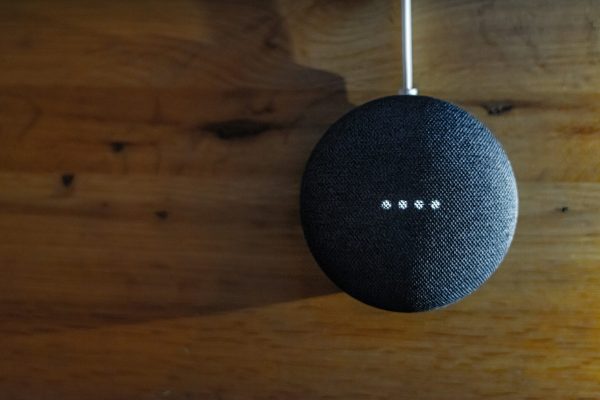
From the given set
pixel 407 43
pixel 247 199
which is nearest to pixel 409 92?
pixel 407 43

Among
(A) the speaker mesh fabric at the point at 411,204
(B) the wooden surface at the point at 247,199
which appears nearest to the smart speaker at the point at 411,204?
(A) the speaker mesh fabric at the point at 411,204

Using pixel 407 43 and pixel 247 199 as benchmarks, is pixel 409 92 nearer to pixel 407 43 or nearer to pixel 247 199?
pixel 407 43

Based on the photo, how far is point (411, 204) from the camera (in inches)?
28.3

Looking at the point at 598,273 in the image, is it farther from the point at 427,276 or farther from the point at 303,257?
the point at 303,257

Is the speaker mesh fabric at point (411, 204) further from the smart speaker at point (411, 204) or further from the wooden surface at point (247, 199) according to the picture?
the wooden surface at point (247, 199)

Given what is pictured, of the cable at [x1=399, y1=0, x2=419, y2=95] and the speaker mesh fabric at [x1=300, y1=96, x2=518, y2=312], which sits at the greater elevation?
the cable at [x1=399, y1=0, x2=419, y2=95]

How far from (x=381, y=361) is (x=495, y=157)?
328 millimetres

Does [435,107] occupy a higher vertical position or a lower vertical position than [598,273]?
higher

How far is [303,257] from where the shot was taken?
89 cm

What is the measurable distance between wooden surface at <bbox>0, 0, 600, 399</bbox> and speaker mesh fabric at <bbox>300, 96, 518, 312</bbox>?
13 cm

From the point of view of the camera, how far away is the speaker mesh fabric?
72cm

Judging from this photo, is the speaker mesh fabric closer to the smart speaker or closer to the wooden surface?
the smart speaker

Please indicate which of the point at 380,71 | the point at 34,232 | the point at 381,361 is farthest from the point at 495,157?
the point at 34,232

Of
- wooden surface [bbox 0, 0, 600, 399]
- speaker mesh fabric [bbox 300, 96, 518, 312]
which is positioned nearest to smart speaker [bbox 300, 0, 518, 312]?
speaker mesh fabric [bbox 300, 96, 518, 312]
